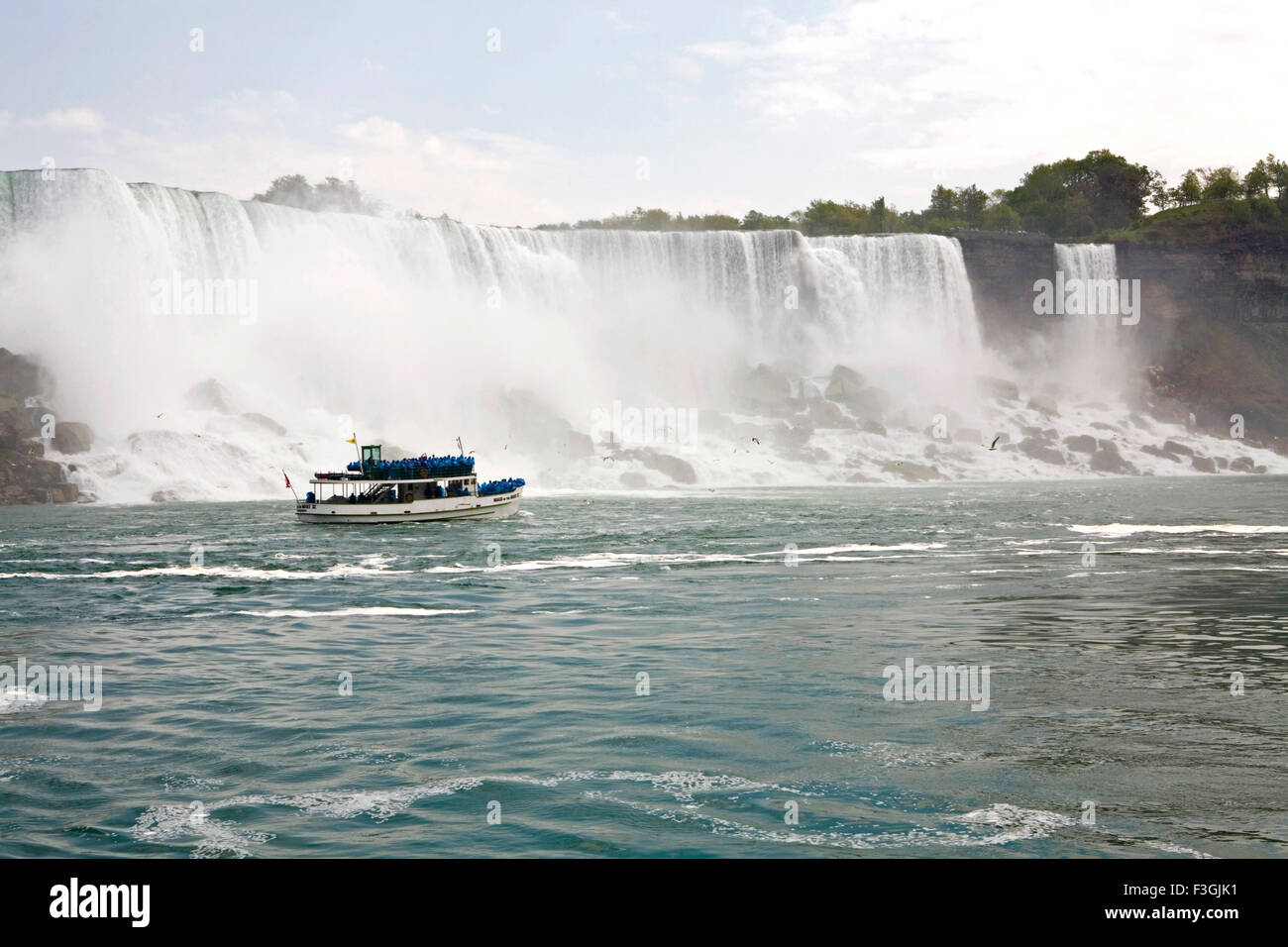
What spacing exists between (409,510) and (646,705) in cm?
3007

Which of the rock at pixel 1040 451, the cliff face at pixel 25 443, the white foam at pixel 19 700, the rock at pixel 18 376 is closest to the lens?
the white foam at pixel 19 700

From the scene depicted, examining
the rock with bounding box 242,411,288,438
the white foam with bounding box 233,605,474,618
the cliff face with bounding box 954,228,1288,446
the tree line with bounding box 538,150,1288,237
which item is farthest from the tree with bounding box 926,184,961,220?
the white foam with bounding box 233,605,474,618

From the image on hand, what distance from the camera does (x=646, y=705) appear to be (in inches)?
535

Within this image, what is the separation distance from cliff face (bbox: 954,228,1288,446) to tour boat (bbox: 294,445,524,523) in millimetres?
58729

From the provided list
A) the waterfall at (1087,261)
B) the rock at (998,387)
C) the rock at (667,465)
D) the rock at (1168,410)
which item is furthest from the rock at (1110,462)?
the rock at (667,465)

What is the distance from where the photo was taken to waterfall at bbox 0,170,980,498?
188 ft

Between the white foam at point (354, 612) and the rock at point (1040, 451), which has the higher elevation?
the rock at point (1040, 451)

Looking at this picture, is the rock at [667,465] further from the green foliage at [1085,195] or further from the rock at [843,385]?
the green foliage at [1085,195]

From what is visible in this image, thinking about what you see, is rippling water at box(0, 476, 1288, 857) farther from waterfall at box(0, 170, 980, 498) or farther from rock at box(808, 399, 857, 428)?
rock at box(808, 399, 857, 428)

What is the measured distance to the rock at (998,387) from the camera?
283 feet

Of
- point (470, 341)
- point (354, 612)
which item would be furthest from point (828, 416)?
point (354, 612)

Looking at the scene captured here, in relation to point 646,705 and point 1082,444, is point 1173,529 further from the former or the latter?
point 1082,444
